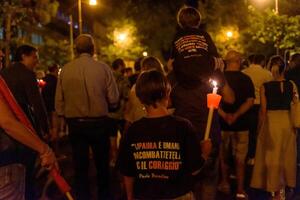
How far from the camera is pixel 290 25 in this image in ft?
96.9

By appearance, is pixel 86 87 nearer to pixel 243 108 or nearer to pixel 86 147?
pixel 86 147

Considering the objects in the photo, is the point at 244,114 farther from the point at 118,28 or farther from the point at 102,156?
the point at 118,28

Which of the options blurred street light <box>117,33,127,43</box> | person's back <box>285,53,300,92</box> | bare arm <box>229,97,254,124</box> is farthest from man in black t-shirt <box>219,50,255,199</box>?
blurred street light <box>117,33,127,43</box>

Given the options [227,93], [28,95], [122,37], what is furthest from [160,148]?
[122,37]

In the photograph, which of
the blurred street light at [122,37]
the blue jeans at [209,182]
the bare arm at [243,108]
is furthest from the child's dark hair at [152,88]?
the blurred street light at [122,37]

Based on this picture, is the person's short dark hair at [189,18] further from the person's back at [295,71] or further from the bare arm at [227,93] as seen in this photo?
the person's back at [295,71]

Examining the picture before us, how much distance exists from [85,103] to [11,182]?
309 centimetres

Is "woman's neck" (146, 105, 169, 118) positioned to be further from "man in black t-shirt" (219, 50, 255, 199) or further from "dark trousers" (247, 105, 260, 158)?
"dark trousers" (247, 105, 260, 158)

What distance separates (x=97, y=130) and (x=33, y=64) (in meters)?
1.11

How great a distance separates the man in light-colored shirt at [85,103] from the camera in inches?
286

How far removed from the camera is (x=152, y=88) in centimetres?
386

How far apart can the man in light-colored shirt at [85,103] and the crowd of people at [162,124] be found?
1 cm

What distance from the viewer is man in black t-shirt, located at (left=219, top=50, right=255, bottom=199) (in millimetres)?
8156

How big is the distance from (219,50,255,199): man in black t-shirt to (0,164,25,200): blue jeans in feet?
13.5
